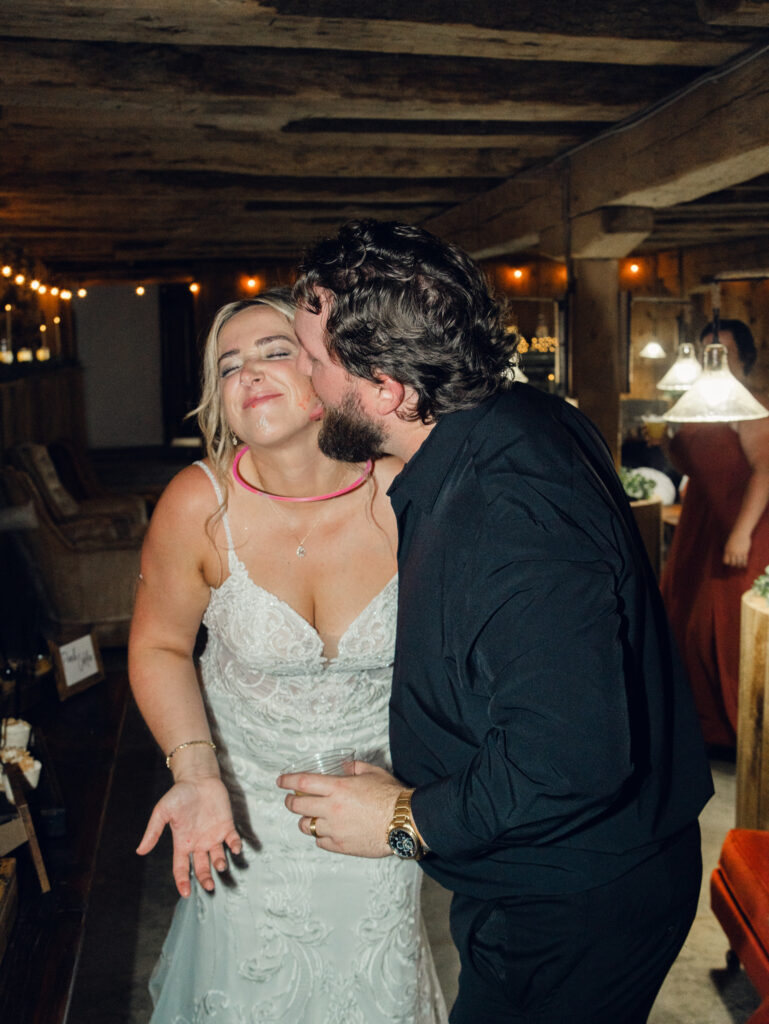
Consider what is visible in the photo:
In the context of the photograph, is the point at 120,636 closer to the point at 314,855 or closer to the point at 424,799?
the point at 314,855

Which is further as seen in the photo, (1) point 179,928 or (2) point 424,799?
(1) point 179,928

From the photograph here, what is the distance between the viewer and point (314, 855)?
2002 millimetres

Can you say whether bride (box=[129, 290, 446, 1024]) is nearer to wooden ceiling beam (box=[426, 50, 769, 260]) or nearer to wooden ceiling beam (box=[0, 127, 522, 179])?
wooden ceiling beam (box=[426, 50, 769, 260])

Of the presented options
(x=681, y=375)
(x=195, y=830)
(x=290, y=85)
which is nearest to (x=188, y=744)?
(x=195, y=830)

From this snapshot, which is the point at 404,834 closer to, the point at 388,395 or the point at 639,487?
the point at 388,395

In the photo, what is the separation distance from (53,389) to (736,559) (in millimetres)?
9811

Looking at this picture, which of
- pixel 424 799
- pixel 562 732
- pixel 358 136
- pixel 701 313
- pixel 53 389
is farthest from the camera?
pixel 53 389

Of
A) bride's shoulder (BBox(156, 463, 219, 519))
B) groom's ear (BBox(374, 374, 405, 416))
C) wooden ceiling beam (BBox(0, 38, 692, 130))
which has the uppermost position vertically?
wooden ceiling beam (BBox(0, 38, 692, 130))

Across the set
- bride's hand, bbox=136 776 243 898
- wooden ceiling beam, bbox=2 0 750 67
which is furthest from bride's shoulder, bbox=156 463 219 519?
wooden ceiling beam, bbox=2 0 750 67

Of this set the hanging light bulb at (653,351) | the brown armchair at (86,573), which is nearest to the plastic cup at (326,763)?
the brown armchair at (86,573)

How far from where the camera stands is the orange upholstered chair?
2271 millimetres

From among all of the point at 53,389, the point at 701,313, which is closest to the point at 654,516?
the point at 701,313

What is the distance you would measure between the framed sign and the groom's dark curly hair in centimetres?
342

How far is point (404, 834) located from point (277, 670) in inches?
28.7
